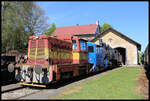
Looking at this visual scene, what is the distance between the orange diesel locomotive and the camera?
7.34m

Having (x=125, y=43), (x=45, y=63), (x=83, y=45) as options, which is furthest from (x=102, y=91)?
(x=125, y=43)

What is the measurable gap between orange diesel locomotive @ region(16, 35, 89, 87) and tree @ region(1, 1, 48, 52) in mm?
15569

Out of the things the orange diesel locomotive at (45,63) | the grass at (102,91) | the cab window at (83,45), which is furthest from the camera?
the cab window at (83,45)

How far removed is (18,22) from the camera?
74.9 feet

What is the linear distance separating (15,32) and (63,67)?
58.9 feet

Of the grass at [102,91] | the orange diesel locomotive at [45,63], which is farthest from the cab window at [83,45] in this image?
the grass at [102,91]

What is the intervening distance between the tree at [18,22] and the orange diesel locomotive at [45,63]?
15.6 meters

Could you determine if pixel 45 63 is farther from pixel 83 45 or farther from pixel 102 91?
pixel 83 45

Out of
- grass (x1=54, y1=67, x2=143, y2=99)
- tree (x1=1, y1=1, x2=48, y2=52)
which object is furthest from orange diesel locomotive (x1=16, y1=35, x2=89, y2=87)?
tree (x1=1, y1=1, x2=48, y2=52)

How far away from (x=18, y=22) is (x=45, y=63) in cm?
1705

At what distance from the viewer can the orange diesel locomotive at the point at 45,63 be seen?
7344 mm

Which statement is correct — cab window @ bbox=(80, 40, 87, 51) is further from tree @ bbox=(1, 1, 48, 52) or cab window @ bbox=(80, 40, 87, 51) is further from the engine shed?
the engine shed

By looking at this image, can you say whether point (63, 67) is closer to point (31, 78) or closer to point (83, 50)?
point (31, 78)

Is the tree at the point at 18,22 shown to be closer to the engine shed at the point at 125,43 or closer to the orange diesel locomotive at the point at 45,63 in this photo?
the engine shed at the point at 125,43
